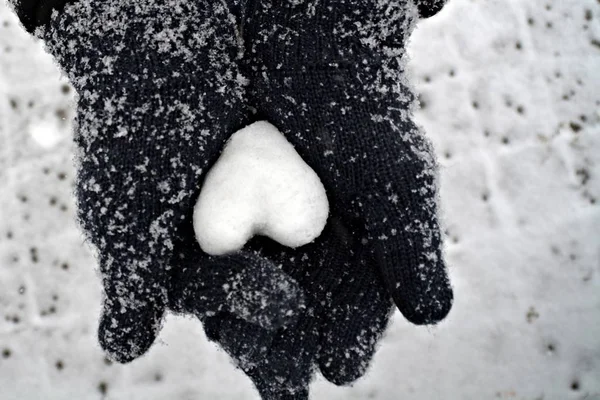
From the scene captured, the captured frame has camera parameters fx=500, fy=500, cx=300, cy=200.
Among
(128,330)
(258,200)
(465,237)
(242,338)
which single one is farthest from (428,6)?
(465,237)

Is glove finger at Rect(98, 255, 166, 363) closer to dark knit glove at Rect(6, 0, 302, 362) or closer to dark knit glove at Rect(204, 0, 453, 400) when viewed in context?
dark knit glove at Rect(6, 0, 302, 362)

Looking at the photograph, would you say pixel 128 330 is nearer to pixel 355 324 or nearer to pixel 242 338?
pixel 242 338

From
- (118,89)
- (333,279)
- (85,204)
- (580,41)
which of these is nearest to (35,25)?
(118,89)

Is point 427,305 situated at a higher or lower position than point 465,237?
higher

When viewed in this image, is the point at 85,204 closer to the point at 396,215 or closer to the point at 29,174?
the point at 396,215

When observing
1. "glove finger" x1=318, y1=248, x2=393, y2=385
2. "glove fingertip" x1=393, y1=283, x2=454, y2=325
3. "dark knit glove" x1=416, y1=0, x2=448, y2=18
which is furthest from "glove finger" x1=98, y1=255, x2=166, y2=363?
"dark knit glove" x1=416, y1=0, x2=448, y2=18

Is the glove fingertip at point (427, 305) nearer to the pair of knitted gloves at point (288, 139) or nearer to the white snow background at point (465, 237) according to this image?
the pair of knitted gloves at point (288, 139)

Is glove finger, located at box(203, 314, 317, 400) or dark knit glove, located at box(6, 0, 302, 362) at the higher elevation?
dark knit glove, located at box(6, 0, 302, 362)

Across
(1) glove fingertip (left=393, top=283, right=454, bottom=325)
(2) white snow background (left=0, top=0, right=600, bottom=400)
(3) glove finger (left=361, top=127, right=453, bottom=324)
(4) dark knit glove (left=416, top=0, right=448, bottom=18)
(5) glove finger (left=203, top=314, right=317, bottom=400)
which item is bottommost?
(2) white snow background (left=0, top=0, right=600, bottom=400)
